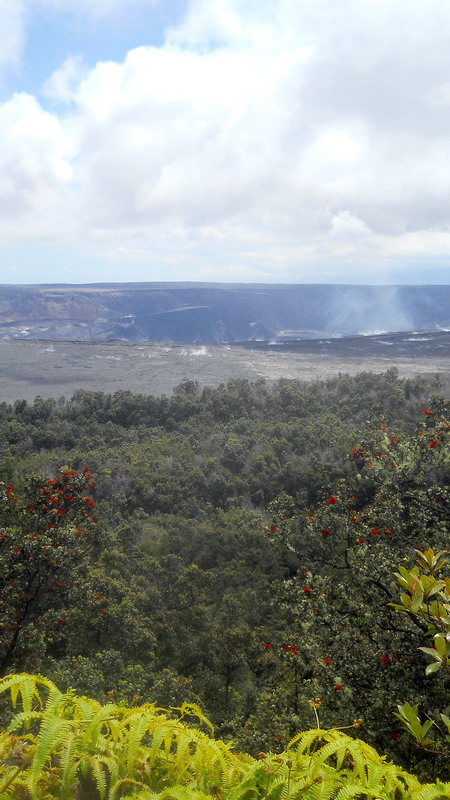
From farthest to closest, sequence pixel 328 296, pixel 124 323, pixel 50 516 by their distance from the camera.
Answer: pixel 328 296, pixel 124 323, pixel 50 516

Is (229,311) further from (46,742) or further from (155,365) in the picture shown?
(46,742)

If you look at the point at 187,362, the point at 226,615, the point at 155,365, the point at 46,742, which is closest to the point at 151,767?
the point at 46,742

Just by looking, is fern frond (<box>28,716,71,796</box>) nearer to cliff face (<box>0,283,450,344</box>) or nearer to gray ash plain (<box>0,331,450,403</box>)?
gray ash plain (<box>0,331,450,403</box>)

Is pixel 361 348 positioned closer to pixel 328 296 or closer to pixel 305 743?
pixel 305 743

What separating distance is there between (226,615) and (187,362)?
41.4 metres

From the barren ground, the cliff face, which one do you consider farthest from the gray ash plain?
the cliff face

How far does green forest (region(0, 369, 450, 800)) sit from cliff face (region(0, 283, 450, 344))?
115m

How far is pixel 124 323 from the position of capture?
14638 centimetres

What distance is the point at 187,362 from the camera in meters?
52.8

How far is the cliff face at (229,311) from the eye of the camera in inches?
5497

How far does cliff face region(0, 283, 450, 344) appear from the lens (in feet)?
458

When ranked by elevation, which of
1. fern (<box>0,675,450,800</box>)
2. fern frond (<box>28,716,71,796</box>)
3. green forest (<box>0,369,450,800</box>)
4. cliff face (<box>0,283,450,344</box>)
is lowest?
green forest (<box>0,369,450,800</box>)

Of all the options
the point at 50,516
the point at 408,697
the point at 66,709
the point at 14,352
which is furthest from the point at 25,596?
the point at 14,352

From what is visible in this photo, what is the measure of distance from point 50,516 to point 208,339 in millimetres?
152179
